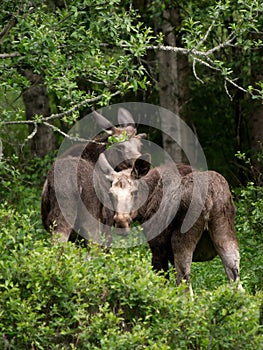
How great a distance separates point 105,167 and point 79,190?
0.43 m

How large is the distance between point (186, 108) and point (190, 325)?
40.0 feet

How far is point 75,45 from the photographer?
10383mm

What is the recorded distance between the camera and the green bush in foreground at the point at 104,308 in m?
7.30

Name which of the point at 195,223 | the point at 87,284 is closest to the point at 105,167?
the point at 195,223

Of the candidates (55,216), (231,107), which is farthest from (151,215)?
(231,107)

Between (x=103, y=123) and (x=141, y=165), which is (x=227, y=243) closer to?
(x=141, y=165)

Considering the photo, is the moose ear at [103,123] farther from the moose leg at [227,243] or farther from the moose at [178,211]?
the moose leg at [227,243]

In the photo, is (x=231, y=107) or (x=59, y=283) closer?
(x=59, y=283)

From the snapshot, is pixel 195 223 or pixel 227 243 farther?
pixel 227 243

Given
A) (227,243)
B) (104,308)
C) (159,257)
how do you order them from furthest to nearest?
(159,257) < (227,243) < (104,308)

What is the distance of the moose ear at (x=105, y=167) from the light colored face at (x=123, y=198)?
0.08 m

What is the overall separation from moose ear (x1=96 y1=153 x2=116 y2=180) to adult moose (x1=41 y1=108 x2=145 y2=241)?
132mm

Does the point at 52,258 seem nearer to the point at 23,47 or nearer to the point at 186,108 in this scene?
the point at 23,47

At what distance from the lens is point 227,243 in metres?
9.73
